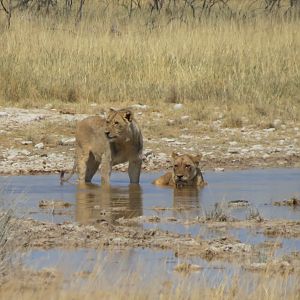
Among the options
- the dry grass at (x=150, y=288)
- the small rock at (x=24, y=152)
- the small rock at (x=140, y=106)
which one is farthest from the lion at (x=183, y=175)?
the dry grass at (x=150, y=288)

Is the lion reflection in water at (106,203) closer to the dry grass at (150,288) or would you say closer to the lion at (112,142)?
the lion at (112,142)

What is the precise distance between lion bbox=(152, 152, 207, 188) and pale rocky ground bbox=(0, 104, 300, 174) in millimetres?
1287

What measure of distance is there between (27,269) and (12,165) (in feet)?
21.5

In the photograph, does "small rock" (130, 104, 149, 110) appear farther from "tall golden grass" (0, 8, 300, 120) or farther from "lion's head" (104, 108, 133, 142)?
"lion's head" (104, 108, 133, 142)

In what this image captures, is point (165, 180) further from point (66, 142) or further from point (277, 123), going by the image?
point (277, 123)

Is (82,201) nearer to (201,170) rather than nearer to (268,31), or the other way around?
(201,170)

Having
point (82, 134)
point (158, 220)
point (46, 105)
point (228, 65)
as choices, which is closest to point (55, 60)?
point (46, 105)

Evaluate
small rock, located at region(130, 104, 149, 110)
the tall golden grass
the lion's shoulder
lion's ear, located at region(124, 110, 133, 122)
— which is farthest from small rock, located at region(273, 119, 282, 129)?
lion's ear, located at region(124, 110, 133, 122)

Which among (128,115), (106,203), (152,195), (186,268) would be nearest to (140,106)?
(128,115)

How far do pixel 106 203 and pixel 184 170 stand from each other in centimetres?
167

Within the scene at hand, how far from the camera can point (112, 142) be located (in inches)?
487

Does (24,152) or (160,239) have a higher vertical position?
(24,152)

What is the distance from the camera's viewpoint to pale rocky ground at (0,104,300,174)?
1395cm

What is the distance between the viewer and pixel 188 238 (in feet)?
28.5
